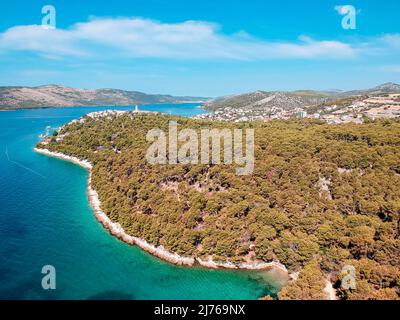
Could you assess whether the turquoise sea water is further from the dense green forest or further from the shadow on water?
the dense green forest

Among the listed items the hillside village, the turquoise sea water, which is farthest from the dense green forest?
the hillside village

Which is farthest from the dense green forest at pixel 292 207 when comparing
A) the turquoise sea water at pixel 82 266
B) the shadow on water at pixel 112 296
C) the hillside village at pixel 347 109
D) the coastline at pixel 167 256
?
the hillside village at pixel 347 109

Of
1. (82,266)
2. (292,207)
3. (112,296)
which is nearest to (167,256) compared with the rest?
(112,296)

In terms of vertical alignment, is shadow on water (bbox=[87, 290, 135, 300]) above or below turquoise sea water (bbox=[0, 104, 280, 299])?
below

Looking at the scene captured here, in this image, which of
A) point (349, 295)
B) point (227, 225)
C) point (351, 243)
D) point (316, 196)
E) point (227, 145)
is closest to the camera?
point (349, 295)

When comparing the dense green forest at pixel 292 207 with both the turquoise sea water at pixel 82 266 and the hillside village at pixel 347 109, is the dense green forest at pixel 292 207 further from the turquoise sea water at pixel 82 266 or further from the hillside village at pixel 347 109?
the hillside village at pixel 347 109

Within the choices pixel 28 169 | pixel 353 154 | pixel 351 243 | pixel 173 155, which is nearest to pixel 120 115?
pixel 28 169
